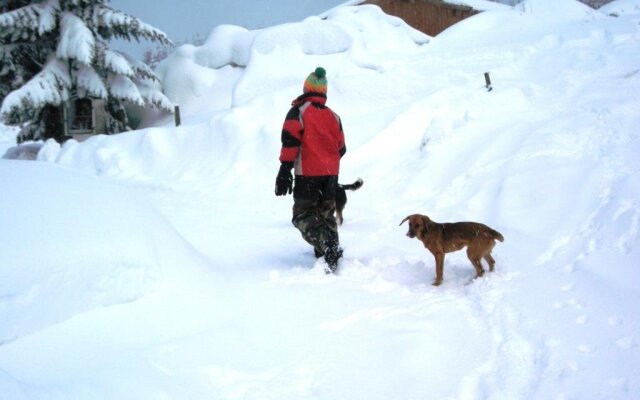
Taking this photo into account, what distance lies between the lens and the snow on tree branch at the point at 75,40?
1290 centimetres

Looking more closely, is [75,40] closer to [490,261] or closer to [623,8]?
[490,261]

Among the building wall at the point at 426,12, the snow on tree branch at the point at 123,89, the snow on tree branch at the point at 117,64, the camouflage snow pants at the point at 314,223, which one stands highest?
the building wall at the point at 426,12

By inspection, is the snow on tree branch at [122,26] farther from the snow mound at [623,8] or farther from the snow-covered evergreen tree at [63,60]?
the snow mound at [623,8]

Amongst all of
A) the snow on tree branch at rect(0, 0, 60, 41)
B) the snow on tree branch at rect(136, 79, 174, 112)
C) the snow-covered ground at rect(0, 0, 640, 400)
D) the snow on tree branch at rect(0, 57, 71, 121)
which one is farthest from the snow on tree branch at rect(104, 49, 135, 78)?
the snow-covered ground at rect(0, 0, 640, 400)

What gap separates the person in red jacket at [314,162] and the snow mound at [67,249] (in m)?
1.20

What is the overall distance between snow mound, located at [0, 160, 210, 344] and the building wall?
19970 mm

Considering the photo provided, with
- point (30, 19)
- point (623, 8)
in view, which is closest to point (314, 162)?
point (30, 19)

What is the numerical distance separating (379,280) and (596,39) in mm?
11920

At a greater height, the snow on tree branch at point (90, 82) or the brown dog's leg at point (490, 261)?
the snow on tree branch at point (90, 82)

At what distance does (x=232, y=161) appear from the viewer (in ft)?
33.3

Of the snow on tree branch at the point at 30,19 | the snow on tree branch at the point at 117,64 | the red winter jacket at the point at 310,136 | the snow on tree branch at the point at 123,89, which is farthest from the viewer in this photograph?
the snow on tree branch at the point at 123,89

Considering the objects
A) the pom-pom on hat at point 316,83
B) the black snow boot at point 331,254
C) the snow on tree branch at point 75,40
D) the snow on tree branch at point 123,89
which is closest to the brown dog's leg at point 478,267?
the black snow boot at point 331,254

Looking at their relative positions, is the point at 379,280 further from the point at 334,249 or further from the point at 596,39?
the point at 596,39

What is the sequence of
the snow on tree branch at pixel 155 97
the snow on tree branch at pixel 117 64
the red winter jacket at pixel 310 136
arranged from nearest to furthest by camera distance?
the red winter jacket at pixel 310 136 → the snow on tree branch at pixel 117 64 → the snow on tree branch at pixel 155 97
